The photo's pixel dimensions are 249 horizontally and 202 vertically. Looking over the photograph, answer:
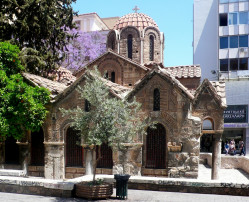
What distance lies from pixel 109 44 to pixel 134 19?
2.97m

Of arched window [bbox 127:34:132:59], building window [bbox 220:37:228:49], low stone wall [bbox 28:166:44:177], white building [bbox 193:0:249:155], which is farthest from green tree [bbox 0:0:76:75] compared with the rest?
building window [bbox 220:37:228:49]

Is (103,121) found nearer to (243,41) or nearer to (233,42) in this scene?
(233,42)

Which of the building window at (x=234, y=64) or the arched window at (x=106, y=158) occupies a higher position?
the building window at (x=234, y=64)

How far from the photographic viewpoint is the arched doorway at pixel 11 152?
18891 mm

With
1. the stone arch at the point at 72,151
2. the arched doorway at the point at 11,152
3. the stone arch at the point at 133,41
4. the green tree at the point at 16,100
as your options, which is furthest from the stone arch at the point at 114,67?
the arched doorway at the point at 11,152

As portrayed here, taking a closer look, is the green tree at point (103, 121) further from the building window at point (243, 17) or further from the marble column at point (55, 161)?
the building window at point (243, 17)

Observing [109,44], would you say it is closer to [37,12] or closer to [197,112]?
[37,12]

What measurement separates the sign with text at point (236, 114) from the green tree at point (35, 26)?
53.9ft

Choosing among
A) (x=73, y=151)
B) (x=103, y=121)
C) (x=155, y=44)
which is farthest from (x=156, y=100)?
(x=155, y=44)

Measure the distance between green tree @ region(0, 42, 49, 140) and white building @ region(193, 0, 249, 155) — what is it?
63.7ft

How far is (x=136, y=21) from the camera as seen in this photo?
28812mm

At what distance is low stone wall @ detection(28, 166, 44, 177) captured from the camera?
59.9 ft

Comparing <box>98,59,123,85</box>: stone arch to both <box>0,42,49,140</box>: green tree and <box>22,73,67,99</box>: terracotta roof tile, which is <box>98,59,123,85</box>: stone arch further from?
<box>0,42,49,140</box>: green tree

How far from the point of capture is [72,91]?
17.5 meters
